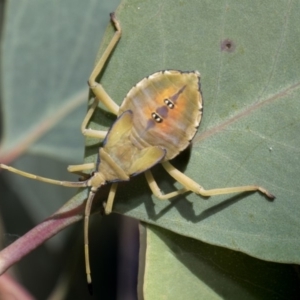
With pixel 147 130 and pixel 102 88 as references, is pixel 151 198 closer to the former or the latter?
pixel 147 130

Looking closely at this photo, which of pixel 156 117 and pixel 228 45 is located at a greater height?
pixel 228 45

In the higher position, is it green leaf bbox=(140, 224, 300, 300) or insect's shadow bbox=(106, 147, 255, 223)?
insect's shadow bbox=(106, 147, 255, 223)

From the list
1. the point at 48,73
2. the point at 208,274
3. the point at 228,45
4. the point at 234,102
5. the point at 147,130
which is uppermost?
the point at 228,45

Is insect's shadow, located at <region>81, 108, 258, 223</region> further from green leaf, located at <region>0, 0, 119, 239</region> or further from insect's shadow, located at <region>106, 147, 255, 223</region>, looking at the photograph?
green leaf, located at <region>0, 0, 119, 239</region>

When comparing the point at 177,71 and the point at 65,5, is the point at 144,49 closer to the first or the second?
the point at 177,71

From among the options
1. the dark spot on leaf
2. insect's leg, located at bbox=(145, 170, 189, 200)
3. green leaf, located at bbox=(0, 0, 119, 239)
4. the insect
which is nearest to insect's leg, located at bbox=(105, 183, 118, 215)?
the insect

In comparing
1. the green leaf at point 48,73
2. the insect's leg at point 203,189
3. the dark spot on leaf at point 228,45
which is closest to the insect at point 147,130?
the insect's leg at point 203,189

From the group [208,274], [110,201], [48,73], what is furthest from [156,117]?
[48,73]
